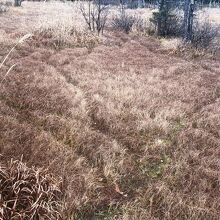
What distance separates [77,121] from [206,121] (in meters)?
2.87

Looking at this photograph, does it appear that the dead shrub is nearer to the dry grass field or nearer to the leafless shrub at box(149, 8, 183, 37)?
the dry grass field

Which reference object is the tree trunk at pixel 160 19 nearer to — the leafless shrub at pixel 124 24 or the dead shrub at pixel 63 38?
the leafless shrub at pixel 124 24

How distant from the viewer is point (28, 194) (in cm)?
422

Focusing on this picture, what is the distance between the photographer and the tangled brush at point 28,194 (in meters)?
3.87

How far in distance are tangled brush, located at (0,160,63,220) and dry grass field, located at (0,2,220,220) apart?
177mm

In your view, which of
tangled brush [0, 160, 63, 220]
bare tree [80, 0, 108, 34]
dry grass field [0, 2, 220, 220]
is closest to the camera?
tangled brush [0, 160, 63, 220]

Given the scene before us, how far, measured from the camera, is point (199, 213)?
4.50m

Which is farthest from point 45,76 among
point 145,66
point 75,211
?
point 75,211

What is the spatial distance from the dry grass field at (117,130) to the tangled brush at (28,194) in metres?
0.18

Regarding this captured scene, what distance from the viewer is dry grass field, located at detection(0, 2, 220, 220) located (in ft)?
15.5

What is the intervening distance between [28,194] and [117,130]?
2960 millimetres

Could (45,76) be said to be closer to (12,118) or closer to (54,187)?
(12,118)

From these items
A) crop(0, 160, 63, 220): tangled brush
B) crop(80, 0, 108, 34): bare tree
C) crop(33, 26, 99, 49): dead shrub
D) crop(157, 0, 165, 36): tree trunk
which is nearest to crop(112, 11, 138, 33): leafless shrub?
crop(80, 0, 108, 34): bare tree

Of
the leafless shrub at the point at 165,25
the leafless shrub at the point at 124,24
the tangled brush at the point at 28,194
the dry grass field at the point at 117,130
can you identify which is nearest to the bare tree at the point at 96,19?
the leafless shrub at the point at 124,24
